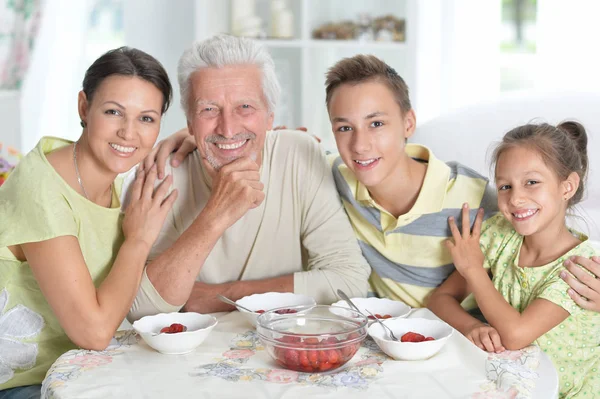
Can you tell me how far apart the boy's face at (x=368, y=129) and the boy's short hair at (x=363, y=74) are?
2 cm

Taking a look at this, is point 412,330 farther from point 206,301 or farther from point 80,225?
point 80,225

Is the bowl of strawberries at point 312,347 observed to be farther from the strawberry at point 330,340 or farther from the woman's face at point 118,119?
the woman's face at point 118,119

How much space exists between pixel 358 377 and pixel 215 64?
37.5 inches

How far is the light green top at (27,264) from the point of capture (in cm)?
171

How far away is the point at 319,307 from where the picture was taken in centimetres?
172

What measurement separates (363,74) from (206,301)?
727 millimetres

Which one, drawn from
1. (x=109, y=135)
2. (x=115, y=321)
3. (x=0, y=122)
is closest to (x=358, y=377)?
(x=115, y=321)

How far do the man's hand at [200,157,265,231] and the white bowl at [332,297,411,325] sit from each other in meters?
0.35

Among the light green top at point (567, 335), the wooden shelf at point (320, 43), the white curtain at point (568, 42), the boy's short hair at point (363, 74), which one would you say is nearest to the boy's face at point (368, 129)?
the boy's short hair at point (363, 74)

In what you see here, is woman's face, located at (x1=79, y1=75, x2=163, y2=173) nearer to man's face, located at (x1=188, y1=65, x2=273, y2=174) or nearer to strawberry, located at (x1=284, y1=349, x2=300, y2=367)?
man's face, located at (x1=188, y1=65, x2=273, y2=174)

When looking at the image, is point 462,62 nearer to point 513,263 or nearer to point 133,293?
point 513,263

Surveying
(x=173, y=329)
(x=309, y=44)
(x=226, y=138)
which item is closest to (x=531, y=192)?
(x=226, y=138)

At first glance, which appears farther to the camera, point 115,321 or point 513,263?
point 513,263

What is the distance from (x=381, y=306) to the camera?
5.88ft
